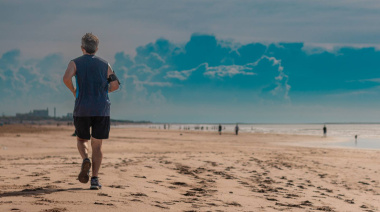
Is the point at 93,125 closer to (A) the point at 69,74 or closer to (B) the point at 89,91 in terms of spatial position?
(B) the point at 89,91

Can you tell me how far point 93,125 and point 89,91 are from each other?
527mm

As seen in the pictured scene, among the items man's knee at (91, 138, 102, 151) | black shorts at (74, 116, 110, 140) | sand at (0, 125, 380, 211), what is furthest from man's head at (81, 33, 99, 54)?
sand at (0, 125, 380, 211)

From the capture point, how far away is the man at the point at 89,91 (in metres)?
5.29

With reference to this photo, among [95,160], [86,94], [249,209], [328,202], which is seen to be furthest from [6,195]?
[328,202]

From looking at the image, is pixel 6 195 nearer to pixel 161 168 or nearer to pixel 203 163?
pixel 161 168

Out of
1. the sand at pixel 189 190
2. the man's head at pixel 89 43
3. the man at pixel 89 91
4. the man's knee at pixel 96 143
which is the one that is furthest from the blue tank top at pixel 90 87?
the sand at pixel 189 190

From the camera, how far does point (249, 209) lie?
5.80 metres

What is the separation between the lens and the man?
5285mm

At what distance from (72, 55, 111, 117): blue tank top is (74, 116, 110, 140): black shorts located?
8 centimetres

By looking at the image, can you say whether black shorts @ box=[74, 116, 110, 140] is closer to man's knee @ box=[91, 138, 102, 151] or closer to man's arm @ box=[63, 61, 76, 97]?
man's knee @ box=[91, 138, 102, 151]

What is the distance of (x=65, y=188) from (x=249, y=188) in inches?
155

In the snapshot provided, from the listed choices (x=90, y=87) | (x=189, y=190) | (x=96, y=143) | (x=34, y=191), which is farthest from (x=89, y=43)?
(x=189, y=190)

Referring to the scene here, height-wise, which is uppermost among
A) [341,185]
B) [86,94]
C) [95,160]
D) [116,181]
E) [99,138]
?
[86,94]

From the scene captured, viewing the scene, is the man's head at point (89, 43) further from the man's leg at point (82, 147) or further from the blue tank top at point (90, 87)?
the man's leg at point (82, 147)
